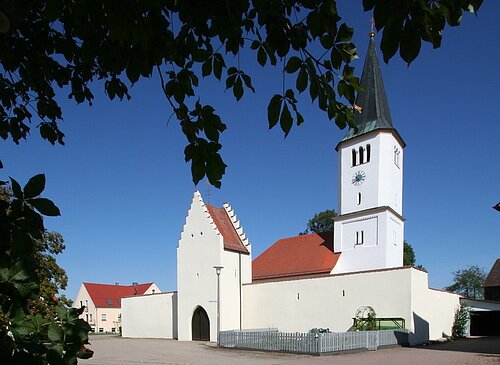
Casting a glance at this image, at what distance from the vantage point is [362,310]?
1044 inches

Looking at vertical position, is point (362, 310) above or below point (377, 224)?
below

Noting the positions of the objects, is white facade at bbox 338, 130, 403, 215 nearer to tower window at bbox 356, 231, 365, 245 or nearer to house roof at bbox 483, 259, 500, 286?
tower window at bbox 356, 231, 365, 245

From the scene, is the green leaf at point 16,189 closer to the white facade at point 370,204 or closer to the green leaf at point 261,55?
the green leaf at point 261,55

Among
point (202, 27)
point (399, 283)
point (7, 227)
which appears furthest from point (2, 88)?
point (399, 283)

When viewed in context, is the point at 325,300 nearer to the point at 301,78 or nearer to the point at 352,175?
the point at 352,175

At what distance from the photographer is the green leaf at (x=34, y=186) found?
6.56ft

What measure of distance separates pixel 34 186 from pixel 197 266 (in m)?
32.1

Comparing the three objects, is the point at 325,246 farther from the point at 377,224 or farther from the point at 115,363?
the point at 115,363

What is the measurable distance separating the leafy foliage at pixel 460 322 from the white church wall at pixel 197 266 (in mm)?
15275

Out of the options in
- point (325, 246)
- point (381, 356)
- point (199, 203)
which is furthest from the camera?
point (325, 246)

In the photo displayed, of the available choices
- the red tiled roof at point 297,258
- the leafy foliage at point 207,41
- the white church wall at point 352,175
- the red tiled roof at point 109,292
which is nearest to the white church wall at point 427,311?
the white church wall at point 352,175

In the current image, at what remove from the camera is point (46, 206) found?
1996 mm

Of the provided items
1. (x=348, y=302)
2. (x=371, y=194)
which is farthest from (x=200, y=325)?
(x=371, y=194)

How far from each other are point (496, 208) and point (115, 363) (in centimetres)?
1717
